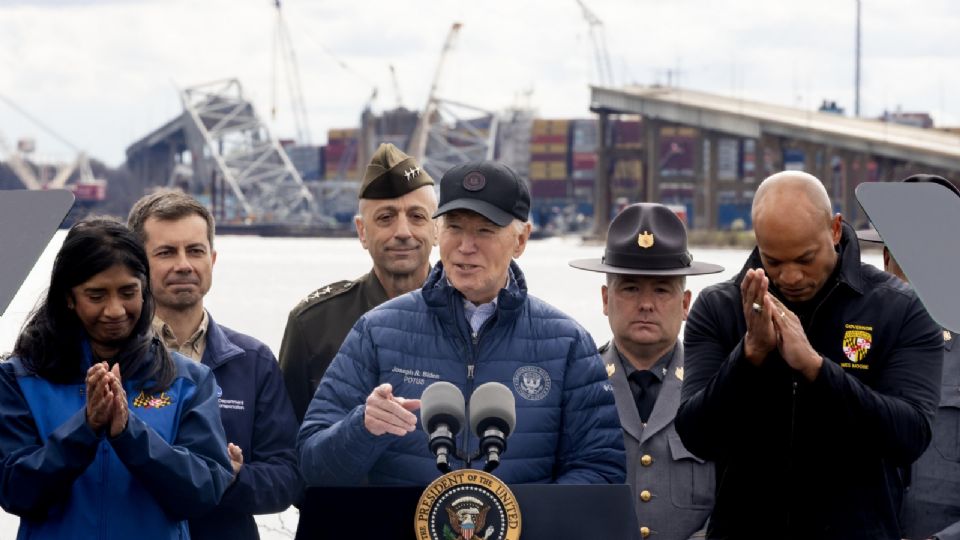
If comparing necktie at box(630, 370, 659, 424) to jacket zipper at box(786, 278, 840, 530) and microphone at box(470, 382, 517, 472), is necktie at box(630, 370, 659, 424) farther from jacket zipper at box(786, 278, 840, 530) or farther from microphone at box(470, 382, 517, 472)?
microphone at box(470, 382, 517, 472)

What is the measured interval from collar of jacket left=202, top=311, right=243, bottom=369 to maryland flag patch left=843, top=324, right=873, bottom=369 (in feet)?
5.40

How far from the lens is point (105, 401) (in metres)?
3.02

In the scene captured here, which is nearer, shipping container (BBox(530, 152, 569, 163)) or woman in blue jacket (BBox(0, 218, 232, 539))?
woman in blue jacket (BBox(0, 218, 232, 539))

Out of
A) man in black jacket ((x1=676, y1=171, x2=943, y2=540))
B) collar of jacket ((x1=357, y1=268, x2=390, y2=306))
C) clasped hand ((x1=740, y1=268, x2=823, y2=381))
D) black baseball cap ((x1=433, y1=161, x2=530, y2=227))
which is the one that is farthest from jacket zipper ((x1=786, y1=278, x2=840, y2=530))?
collar of jacket ((x1=357, y1=268, x2=390, y2=306))

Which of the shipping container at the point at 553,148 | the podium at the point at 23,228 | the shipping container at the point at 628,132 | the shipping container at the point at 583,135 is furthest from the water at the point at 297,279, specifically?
the shipping container at the point at 583,135

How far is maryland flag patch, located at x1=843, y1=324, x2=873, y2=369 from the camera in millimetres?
3359

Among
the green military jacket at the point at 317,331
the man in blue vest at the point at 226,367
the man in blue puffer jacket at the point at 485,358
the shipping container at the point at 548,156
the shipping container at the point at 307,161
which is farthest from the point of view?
the shipping container at the point at 307,161

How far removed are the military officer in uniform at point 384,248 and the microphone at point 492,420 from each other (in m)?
2.01

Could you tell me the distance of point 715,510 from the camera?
349cm

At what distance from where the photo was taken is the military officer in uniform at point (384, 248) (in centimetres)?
472

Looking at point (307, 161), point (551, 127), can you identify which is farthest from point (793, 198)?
point (307, 161)

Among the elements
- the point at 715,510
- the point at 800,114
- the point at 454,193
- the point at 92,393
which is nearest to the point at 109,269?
the point at 92,393

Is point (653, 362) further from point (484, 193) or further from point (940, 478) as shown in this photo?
point (484, 193)

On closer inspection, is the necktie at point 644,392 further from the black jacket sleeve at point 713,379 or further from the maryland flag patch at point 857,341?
the maryland flag patch at point 857,341
